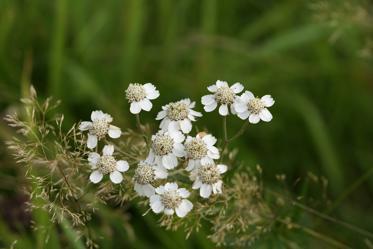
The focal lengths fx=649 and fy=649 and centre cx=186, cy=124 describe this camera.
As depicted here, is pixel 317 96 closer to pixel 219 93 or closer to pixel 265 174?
pixel 265 174

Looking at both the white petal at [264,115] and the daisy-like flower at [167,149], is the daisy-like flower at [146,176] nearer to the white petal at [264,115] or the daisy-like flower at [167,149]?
the daisy-like flower at [167,149]

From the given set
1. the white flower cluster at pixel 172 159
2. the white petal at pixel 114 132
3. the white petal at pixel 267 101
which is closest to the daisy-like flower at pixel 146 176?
the white flower cluster at pixel 172 159

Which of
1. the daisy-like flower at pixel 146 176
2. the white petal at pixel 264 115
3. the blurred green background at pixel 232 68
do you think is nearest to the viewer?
the daisy-like flower at pixel 146 176

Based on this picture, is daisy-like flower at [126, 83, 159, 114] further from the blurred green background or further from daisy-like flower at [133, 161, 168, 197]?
the blurred green background

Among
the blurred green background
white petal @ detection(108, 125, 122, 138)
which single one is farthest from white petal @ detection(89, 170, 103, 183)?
the blurred green background

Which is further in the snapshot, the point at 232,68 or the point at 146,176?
the point at 232,68

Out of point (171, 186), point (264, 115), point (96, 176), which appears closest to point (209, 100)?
point (264, 115)

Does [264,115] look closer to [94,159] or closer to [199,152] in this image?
[199,152]
